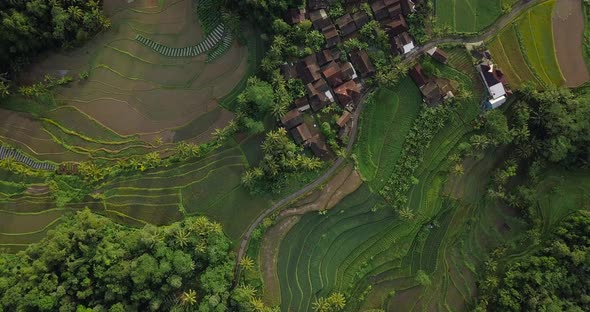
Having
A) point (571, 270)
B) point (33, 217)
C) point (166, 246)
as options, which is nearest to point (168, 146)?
point (166, 246)

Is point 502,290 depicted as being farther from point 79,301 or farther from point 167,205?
point 79,301

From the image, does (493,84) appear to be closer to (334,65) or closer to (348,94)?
(348,94)

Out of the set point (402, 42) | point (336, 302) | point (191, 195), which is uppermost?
point (402, 42)

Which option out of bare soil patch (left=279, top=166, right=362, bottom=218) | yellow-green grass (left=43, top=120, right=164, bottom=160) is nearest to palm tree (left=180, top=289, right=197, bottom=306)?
bare soil patch (left=279, top=166, right=362, bottom=218)

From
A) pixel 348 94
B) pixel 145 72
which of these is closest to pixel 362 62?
pixel 348 94

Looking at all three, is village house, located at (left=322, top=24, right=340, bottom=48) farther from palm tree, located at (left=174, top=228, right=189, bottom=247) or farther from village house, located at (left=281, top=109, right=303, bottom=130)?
palm tree, located at (left=174, top=228, right=189, bottom=247)

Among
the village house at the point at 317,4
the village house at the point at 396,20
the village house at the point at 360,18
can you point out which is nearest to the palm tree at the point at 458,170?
the village house at the point at 396,20
